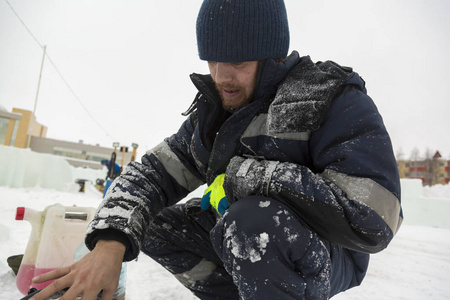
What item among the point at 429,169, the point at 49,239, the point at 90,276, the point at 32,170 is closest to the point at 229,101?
the point at 90,276

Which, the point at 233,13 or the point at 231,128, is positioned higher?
the point at 233,13

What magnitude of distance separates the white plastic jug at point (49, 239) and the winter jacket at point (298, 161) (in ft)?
1.45

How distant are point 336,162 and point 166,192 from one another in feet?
2.78

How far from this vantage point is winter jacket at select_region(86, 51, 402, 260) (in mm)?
828

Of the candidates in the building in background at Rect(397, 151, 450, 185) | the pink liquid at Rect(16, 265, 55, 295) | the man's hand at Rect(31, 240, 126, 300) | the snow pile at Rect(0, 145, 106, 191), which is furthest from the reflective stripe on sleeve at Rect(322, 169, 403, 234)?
the building in background at Rect(397, 151, 450, 185)

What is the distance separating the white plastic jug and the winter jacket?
0.44m

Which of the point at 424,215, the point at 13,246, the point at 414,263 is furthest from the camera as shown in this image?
the point at 424,215

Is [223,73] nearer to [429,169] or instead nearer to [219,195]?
[219,195]

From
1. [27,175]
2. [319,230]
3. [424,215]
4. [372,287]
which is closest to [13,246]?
[319,230]

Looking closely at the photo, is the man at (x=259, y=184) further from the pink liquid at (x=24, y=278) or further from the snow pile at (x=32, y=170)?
the snow pile at (x=32, y=170)

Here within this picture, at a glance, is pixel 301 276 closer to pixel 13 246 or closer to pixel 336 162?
pixel 336 162

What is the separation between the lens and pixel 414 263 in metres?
2.96

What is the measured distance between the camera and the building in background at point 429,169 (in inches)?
1195

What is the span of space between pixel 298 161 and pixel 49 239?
1.27 meters
